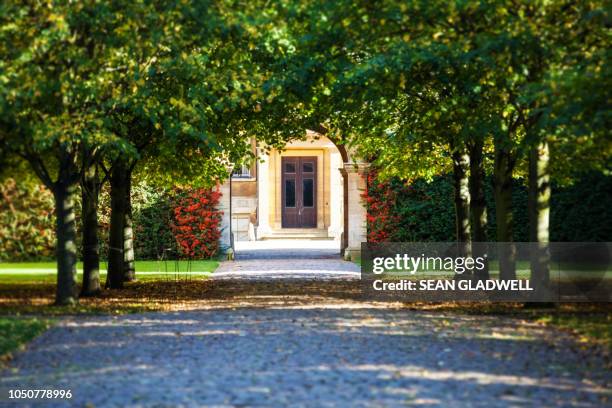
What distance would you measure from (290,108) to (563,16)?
5.94m

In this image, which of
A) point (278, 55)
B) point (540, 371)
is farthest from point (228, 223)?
point (540, 371)

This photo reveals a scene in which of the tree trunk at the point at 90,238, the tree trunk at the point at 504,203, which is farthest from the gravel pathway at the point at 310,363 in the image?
the tree trunk at the point at 90,238

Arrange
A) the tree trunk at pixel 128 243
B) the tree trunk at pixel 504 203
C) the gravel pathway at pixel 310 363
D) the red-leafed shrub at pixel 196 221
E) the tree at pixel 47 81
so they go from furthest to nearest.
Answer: the red-leafed shrub at pixel 196 221 < the tree trunk at pixel 128 243 < the tree trunk at pixel 504 203 < the tree at pixel 47 81 < the gravel pathway at pixel 310 363

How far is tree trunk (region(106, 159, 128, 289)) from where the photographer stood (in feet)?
63.3

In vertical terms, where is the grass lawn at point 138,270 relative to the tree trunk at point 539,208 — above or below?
below

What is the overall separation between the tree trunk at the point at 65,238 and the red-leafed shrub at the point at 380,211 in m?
13.5

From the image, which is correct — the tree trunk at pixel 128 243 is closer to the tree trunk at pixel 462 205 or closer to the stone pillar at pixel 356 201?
the tree trunk at pixel 462 205

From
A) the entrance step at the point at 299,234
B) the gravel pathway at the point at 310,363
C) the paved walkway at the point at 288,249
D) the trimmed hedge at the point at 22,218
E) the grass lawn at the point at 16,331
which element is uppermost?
the trimmed hedge at the point at 22,218

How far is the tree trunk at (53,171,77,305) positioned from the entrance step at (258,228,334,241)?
2685cm

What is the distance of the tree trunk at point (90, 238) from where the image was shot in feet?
57.1

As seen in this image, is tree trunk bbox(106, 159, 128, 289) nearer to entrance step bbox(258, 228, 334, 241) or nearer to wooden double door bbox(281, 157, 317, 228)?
entrance step bbox(258, 228, 334, 241)

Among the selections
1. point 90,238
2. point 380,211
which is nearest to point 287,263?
point 380,211

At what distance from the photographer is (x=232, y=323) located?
13070 millimetres

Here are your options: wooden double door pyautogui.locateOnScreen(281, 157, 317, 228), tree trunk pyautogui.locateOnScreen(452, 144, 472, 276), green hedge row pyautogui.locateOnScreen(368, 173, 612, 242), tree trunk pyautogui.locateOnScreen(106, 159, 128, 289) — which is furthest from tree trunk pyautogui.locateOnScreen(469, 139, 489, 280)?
wooden double door pyautogui.locateOnScreen(281, 157, 317, 228)
